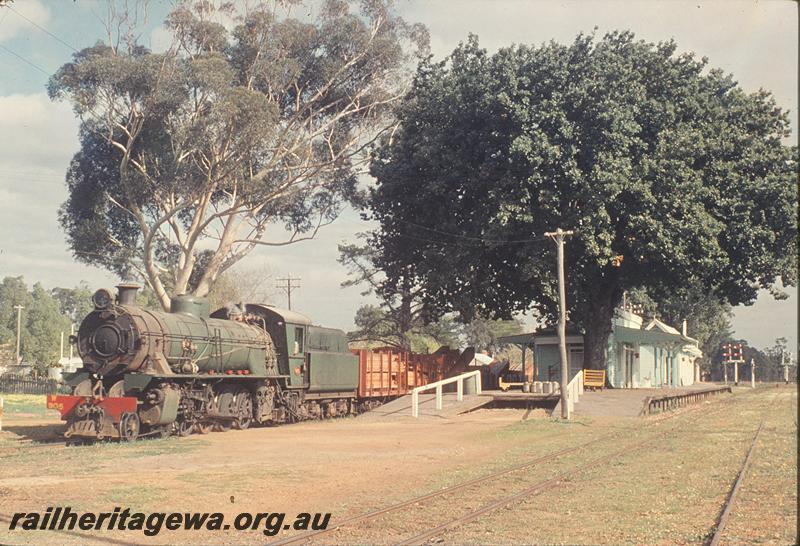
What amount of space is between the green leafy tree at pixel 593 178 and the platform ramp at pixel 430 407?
18.6 ft

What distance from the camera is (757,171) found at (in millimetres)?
36812

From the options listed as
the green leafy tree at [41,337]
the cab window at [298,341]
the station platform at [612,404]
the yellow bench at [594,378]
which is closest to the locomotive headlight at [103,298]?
the cab window at [298,341]

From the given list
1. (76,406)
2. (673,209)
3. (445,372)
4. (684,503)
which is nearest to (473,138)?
(673,209)

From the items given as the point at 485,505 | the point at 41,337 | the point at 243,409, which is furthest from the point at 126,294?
the point at 41,337

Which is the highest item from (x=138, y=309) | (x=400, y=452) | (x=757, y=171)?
(x=757, y=171)

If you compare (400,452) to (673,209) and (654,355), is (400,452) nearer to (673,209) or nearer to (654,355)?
(673,209)

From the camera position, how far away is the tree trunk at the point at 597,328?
3969 centimetres

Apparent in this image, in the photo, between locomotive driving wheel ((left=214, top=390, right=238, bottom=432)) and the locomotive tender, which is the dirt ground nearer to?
locomotive driving wheel ((left=214, top=390, right=238, bottom=432))

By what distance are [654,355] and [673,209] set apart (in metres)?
23.1

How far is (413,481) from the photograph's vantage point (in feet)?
48.1

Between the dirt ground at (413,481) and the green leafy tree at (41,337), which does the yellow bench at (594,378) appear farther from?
the green leafy tree at (41,337)

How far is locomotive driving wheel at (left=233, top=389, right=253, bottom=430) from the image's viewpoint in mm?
24672

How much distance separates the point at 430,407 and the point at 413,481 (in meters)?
17.9

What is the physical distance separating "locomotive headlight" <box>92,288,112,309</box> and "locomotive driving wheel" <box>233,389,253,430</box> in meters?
5.22
